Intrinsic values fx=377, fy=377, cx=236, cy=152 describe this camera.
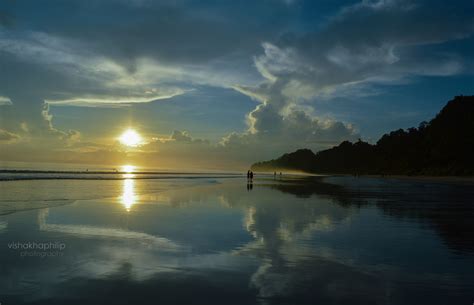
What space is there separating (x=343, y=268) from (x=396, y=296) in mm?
2166

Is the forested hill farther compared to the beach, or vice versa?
the forested hill

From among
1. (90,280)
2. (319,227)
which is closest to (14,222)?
(90,280)

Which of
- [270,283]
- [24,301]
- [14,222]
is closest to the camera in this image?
[24,301]

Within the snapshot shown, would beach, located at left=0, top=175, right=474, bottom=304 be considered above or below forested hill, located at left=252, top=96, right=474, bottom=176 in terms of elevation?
below

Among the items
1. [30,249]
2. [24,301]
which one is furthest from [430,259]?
[30,249]

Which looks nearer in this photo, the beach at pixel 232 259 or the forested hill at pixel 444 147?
the beach at pixel 232 259

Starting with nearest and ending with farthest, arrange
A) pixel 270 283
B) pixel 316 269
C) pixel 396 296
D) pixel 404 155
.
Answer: pixel 396 296, pixel 270 283, pixel 316 269, pixel 404 155

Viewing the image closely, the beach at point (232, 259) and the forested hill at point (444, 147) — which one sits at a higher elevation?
the forested hill at point (444, 147)

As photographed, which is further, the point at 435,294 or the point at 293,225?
the point at 293,225

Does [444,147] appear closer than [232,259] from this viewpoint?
No

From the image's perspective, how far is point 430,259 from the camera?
10.9m

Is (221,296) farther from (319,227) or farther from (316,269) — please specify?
(319,227)

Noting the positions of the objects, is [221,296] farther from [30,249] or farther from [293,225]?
[293,225]

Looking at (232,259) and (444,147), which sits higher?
(444,147)
